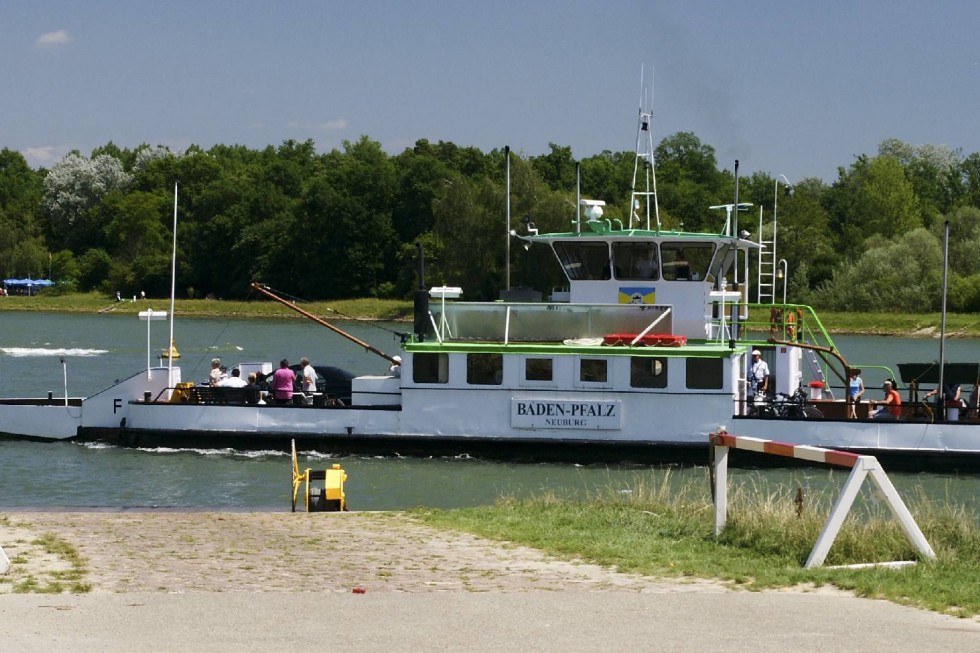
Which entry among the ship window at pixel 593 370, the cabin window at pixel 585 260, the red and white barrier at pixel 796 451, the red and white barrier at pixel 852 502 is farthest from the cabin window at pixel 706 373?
the red and white barrier at pixel 852 502

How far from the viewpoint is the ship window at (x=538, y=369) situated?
2211cm

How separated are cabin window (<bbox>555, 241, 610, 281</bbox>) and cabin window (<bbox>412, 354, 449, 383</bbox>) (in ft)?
9.76

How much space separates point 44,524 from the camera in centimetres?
1292

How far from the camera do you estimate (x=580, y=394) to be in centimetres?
2216

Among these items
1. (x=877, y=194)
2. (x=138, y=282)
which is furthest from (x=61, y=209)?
(x=877, y=194)

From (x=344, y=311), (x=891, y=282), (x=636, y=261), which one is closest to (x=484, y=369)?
(x=636, y=261)

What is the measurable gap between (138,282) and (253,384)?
75829 millimetres

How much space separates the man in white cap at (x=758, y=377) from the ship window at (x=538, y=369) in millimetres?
3698

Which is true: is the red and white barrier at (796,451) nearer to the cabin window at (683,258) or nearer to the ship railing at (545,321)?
the ship railing at (545,321)

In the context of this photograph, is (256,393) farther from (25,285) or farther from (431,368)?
Answer: (25,285)

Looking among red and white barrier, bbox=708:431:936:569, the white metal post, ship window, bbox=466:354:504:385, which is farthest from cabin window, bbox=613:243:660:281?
red and white barrier, bbox=708:431:936:569

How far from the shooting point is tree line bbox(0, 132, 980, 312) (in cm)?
7406

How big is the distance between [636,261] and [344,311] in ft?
201

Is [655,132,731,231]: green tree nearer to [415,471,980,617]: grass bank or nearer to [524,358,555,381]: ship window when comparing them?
[524,358,555,381]: ship window
